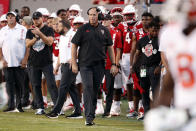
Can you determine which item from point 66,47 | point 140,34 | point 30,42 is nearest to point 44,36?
point 30,42

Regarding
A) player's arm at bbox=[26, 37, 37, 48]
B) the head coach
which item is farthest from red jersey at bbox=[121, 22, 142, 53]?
the head coach

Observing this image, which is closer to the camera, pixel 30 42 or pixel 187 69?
pixel 187 69

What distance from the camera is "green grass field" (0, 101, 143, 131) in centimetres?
1090

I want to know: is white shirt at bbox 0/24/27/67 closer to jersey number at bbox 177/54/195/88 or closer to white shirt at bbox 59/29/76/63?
white shirt at bbox 59/29/76/63

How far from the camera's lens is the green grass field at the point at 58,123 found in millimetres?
10898

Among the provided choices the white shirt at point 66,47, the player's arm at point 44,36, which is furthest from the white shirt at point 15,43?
the white shirt at point 66,47

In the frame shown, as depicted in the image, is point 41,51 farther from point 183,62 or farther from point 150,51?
point 183,62

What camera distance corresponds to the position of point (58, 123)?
1185cm

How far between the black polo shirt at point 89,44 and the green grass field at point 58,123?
1158 mm

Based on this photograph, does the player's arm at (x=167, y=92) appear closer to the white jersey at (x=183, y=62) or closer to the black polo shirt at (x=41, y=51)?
the white jersey at (x=183, y=62)

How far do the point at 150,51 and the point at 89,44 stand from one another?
1.27 metres

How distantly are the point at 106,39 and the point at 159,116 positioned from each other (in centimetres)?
716

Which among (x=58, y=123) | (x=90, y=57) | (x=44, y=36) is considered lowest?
(x=58, y=123)

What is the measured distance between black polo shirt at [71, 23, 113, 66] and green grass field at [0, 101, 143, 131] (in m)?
1.16
